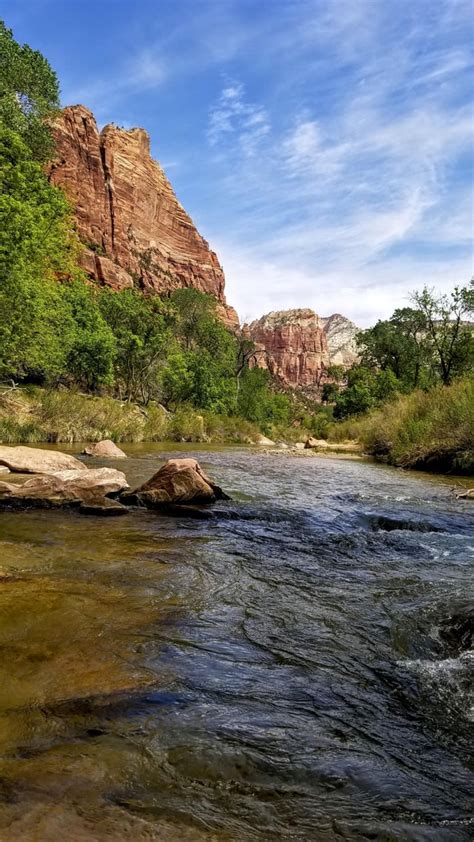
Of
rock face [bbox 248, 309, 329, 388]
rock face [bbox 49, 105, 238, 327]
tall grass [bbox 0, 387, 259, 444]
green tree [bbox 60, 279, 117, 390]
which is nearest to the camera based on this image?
tall grass [bbox 0, 387, 259, 444]

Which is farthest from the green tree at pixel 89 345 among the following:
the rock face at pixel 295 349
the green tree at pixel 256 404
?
the rock face at pixel 295 349

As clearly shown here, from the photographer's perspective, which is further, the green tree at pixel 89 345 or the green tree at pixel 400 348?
the green tree at pixel 400 348

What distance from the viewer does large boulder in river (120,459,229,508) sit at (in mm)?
8203

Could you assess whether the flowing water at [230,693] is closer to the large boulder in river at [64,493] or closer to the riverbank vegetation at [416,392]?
the large boulder in river at [64,493]

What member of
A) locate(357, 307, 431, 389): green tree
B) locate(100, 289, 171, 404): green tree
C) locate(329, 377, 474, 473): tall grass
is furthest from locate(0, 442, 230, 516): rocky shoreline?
locate(357, 307, 431, 389): green tree

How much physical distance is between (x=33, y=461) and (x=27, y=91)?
31747mm

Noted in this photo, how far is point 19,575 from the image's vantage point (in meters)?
4.27

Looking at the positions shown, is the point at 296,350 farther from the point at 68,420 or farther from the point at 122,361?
the point at 68,420

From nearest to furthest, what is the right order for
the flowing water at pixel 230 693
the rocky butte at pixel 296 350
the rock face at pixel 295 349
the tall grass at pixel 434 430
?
the flowing water at pixel 230 693, the tall grass at pixel 434 430, the rocky butte at pixel 296 350, the rock face at pixel 295 349

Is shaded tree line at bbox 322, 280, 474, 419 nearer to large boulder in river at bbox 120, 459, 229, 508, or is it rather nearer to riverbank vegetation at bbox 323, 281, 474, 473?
riverbank vegetation at bbox 323, 281, 474, 473

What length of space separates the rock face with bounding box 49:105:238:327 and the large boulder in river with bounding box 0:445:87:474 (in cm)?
7377

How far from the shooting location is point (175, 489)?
27.5 ft

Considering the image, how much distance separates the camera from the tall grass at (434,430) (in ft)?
49.4

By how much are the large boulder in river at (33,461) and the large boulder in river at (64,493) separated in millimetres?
1034
